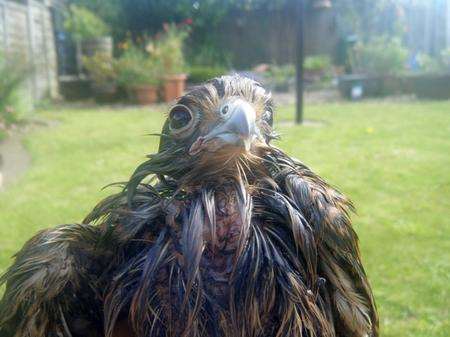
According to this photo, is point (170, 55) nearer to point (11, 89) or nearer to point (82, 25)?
point (82, 25)

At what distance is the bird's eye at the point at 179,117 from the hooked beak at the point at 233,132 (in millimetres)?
112

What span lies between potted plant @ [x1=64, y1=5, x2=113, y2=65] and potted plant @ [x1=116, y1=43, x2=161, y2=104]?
2421mm

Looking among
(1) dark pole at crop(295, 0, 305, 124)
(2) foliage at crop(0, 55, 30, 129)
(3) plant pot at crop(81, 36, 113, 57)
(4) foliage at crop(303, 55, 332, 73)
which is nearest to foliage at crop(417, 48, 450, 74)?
(4) foliage at crop(303, 55, 332, 73)

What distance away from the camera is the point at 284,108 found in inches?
491

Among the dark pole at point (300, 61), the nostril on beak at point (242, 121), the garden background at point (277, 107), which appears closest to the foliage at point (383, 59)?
the garden background at point (277, 107)

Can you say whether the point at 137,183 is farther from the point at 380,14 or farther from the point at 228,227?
the point at 380,14

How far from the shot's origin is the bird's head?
5.48 feet

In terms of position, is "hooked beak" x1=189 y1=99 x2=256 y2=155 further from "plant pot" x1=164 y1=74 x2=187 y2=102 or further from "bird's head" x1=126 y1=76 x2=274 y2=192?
"plant pot" x1=164 y1=74 x2=187 y2=102

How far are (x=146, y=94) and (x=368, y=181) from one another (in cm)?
927

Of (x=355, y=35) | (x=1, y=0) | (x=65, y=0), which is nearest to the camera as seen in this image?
(x=1, y=0)

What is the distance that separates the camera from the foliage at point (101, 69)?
50.8ft

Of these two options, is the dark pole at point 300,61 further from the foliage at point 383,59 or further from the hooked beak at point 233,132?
the hooked beak at point 233,132

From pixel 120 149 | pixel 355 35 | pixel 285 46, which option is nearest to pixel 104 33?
pixel 285 46

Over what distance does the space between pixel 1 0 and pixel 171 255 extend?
1156 centimetres
